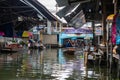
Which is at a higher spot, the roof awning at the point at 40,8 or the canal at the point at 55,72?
the roof awning at the point at 40,8

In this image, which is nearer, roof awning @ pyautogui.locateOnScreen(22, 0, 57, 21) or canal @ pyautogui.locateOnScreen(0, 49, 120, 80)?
canal @ pyautogui.locateOnScreen(0, 49, 120, 80)

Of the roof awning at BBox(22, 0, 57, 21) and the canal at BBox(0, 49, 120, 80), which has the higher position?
the roof awning at BBox(22, 0, 57, 21)

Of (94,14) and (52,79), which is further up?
(94,14)

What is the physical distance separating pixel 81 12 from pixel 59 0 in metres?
8.20

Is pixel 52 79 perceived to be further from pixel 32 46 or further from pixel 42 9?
pixel 32 46

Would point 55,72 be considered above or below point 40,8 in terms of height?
below

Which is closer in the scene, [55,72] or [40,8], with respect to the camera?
[55,72]

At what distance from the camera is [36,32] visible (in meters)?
72.4

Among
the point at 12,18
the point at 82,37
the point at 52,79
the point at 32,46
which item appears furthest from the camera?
the point at 82,37

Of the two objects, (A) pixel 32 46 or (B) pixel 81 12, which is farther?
(A) pixel 32 46

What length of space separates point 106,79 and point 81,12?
1243cm

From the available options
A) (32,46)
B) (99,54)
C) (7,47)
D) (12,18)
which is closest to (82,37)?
(32,46)

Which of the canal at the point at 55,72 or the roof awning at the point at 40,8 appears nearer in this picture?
the canal at the point at 55,72

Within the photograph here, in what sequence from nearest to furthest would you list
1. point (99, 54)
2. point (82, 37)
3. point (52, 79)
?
point (52, 79)
point (99, 54)
point (82, 37)
